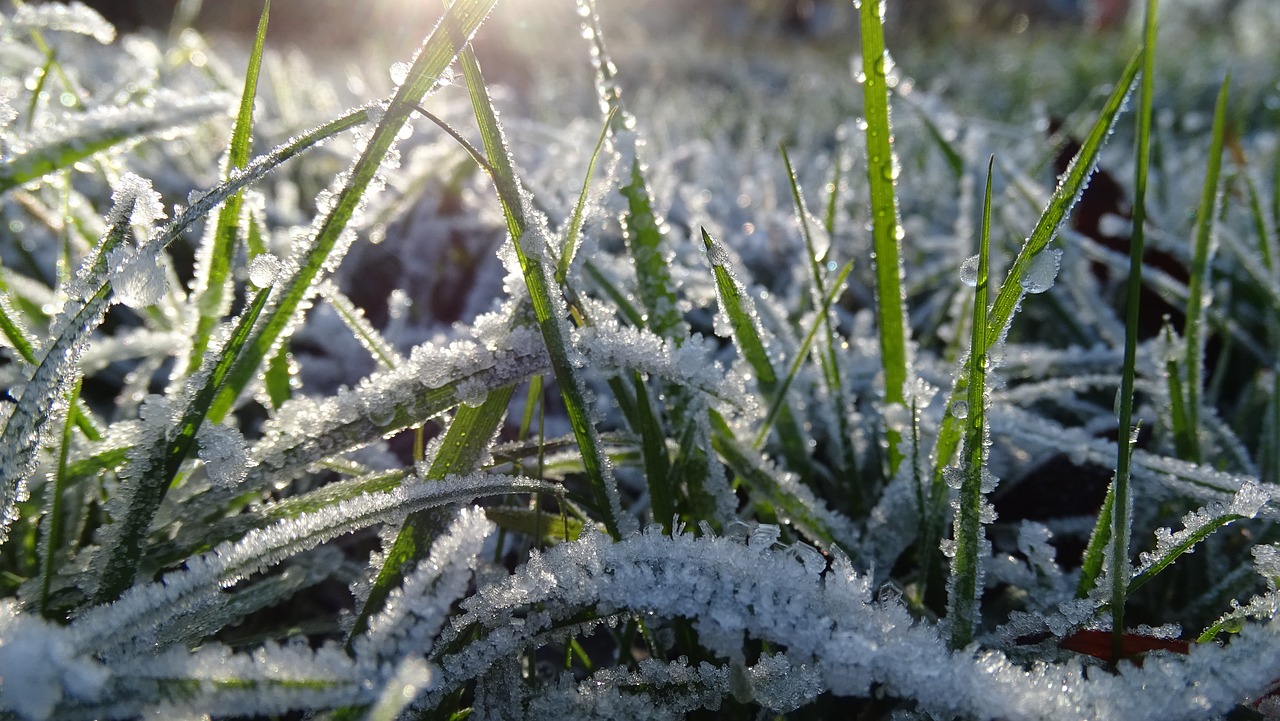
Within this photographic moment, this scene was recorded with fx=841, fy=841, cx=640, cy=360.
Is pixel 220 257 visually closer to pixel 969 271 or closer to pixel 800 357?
pixel 800 357

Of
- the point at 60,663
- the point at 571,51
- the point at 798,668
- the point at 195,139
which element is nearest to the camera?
the point at 60,663

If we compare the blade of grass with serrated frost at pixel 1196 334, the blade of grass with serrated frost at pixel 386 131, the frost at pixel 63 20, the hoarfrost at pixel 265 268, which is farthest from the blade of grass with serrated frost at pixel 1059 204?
the frost at pixel 63 20

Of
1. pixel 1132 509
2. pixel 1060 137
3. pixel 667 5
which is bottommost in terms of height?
pixel 1132 509

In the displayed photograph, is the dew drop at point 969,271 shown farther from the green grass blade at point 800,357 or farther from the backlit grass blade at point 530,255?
the backlit grass blade at point 530,255

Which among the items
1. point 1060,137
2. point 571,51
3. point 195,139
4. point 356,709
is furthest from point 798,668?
point 571,51

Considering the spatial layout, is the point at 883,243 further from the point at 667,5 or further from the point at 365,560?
the point at 667,5

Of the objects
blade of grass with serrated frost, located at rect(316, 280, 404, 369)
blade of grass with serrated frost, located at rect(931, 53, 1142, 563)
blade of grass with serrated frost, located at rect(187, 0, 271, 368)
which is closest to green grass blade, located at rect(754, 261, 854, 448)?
blade of grass with serrated frost, located at rect(931, 53, 1142, 563)

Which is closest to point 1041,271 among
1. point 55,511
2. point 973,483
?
point 973,483
